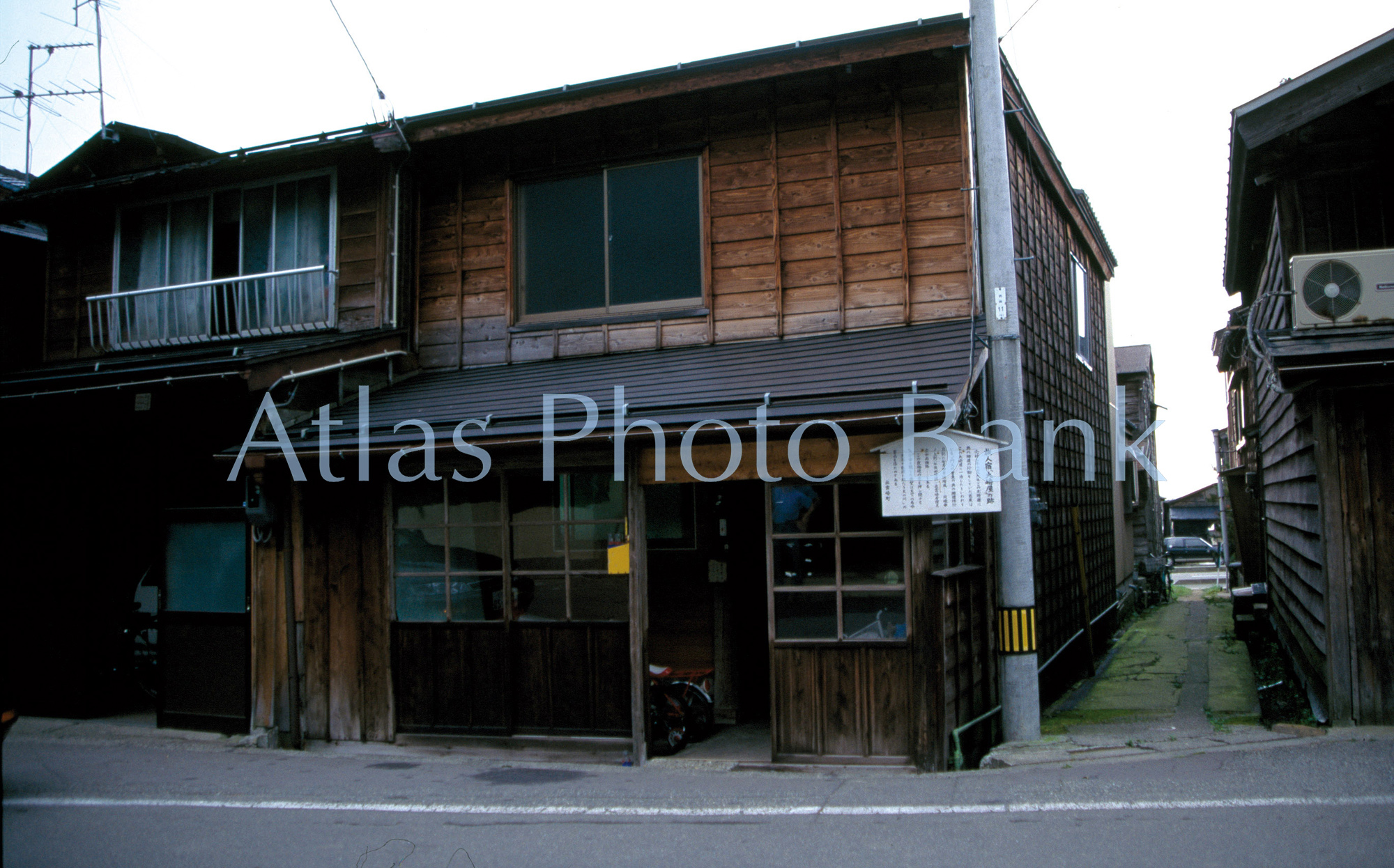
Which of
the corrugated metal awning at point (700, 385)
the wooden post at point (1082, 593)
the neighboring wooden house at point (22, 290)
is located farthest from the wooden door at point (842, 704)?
the neighboring wooden house at point (22, 290)

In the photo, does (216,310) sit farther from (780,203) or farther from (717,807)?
(717,807)

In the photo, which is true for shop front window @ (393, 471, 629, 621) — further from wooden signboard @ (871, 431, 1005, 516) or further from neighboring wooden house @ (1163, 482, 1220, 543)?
neighboring wooden house @ (1163, 482, 1220, 543)

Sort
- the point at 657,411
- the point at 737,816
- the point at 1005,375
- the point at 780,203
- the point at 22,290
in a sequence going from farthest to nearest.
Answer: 1. the point at 22,290
2. the point at 780,203
3. the point at 1005,375
4. the point at 657,411
5. the point at 737,816

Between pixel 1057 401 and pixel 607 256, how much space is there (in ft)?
21.0

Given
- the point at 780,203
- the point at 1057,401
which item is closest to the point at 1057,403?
the point at 1057,401

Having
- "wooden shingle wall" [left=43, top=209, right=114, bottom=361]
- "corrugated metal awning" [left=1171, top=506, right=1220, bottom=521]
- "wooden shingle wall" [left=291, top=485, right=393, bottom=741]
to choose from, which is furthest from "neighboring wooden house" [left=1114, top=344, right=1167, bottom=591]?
"corrugated metal awning" [left=1171, top=506, right=1220, bottom=521]

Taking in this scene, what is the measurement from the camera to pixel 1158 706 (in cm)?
952

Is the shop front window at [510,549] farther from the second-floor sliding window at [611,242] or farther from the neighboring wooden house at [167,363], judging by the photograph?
the second-floor sliding window at [611,242]

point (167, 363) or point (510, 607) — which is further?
point (167, 363)

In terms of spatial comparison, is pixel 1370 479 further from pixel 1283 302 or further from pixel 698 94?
pixel 698 94

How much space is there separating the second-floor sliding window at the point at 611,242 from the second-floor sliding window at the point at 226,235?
2621 mm

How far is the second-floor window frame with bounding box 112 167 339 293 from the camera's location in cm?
1079

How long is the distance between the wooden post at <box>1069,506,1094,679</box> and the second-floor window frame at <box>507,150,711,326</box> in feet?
20.7

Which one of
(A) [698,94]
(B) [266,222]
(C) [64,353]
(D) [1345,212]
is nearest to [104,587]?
(C) [64,353]
